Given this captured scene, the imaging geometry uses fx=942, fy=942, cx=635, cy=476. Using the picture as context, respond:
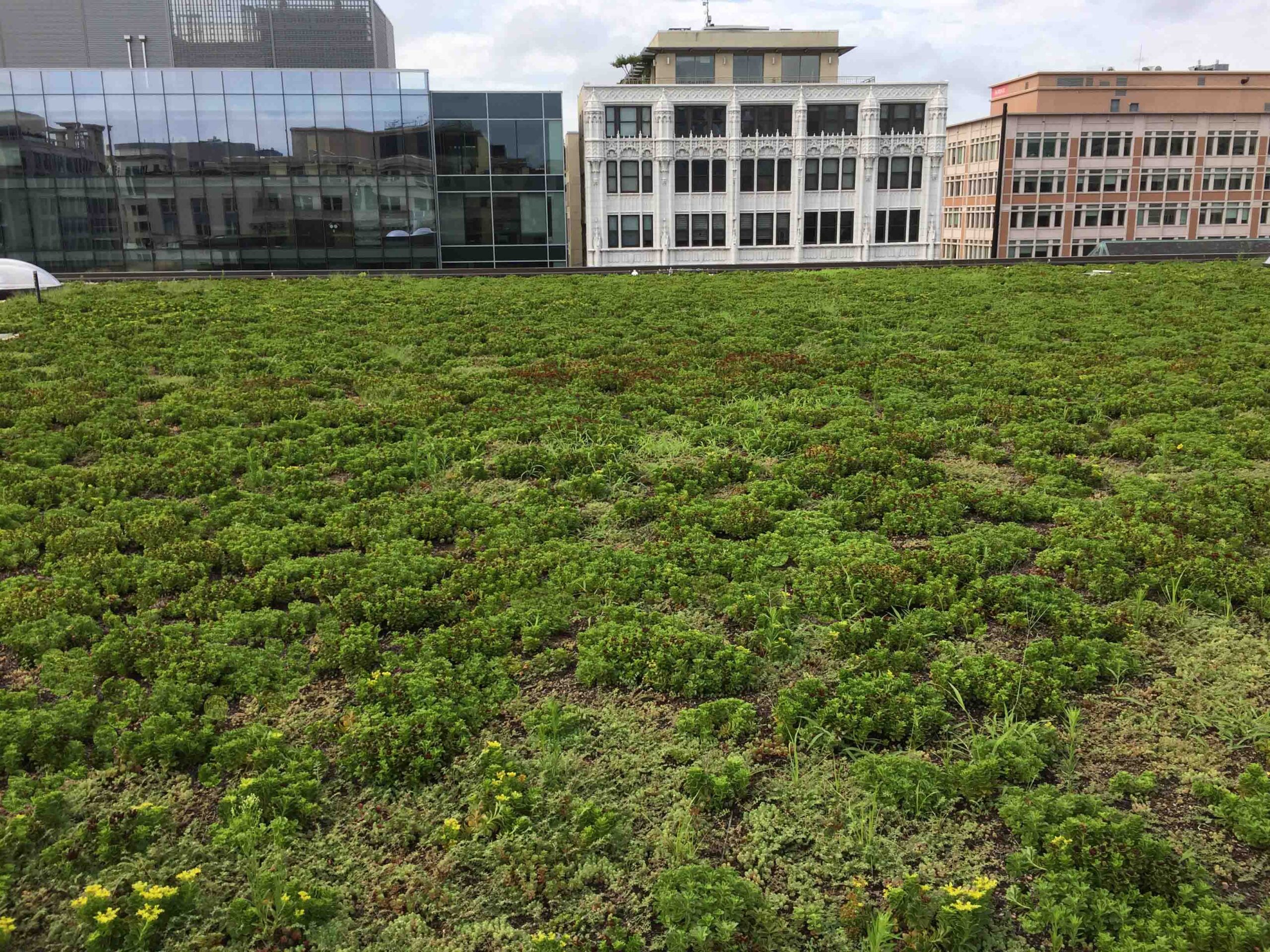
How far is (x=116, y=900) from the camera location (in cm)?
459

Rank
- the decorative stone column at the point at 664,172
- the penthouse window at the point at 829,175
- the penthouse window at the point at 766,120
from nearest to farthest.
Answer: the decorative stone column at the point at 664,172 < the penthouse window at the point at 766,120 < the penthouse window at the point at 829,175

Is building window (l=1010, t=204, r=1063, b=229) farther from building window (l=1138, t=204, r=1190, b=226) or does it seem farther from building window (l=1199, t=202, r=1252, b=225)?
Result: building window (l=1199, t=202, r=1252, b=225)

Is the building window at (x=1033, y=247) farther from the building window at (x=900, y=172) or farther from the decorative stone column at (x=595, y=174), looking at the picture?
the decorative stone column at (x=595, y=174)

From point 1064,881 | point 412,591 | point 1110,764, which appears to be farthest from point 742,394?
point 1064,881

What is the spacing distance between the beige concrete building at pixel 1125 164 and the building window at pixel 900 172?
42889mm

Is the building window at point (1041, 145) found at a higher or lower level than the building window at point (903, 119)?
higher

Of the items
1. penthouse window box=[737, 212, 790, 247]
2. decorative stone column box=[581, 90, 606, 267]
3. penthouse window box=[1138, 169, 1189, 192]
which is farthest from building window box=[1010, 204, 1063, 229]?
decorative stone column box=[581, 90, 606, 267]

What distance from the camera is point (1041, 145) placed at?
10969 centimetres

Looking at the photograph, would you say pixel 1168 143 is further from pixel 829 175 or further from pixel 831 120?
pixel 829 175

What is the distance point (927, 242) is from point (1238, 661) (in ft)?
221

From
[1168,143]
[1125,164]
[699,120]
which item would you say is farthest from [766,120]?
[1168,143]

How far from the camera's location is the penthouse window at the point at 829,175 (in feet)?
225

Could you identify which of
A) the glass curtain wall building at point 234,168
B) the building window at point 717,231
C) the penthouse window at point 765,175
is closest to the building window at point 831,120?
the penthouse window at point 765,175

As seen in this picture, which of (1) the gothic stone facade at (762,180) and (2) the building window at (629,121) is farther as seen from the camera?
(1) the gothic stone facade at (762,180)
